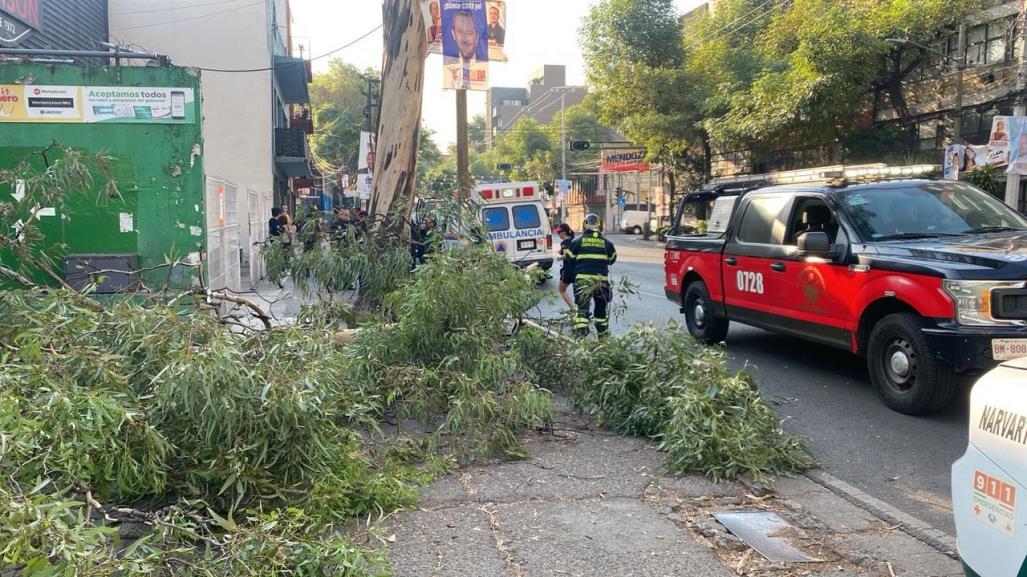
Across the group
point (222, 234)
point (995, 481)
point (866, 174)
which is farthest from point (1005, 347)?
point (222, 234)

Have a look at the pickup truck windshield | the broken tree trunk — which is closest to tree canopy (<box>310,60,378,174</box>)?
the broken tree trunk

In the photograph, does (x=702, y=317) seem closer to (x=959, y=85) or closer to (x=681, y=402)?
(x=681, y=402)


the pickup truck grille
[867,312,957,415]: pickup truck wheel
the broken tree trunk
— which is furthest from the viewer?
the broken tree trunk

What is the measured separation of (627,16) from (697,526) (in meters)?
36.5

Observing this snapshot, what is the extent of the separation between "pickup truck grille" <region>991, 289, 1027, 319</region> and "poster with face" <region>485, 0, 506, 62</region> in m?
8.30

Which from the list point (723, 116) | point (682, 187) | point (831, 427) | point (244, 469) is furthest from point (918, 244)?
point (682, 187)

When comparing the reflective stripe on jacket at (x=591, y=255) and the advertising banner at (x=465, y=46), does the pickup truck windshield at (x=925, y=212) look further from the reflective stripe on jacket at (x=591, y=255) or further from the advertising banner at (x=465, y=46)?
the advertising banner at (x=465, y=46)

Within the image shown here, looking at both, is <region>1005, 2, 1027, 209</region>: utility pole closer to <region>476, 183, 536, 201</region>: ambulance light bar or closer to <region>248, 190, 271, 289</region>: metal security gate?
<region>476, 183, 536, 201</region>: ambulance light bar

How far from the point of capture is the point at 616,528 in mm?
4312

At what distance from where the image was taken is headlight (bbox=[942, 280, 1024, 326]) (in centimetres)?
588

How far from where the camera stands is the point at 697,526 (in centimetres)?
439

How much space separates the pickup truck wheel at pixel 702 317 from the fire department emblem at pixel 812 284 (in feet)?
6.30

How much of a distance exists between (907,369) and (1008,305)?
37.9 inches

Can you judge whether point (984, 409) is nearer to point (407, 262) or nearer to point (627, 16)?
point (407, 262)
